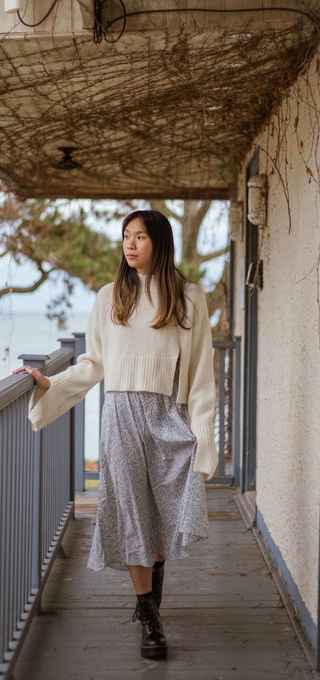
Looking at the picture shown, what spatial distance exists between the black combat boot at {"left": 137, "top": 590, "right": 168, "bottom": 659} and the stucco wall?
53cm

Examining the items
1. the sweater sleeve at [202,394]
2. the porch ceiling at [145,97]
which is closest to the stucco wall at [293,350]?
the porch ceiling at [145,97]

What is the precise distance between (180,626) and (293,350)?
115 cm

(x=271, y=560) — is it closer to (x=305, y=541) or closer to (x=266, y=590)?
(x=266, y=590)

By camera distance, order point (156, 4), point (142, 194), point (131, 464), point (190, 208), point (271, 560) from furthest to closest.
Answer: point (190, 208) → point (142, 194) → point (271, 560) → point (131, 464) → point (156, 4)

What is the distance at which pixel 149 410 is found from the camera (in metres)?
2.88

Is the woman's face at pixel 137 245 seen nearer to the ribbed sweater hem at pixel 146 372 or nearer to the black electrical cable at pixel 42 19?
the ribbed sweater hem at pixel 146 372

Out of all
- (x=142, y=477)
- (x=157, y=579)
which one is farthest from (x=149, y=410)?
(x=157, y=579)

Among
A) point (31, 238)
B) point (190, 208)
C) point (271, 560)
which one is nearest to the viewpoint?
point (271, 560)

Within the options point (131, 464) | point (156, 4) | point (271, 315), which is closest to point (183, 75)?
point (156, 4)

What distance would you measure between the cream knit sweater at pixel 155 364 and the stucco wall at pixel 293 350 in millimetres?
369

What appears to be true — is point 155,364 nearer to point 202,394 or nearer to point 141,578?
point 202,394

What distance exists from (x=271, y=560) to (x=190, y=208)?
7059 millimetres

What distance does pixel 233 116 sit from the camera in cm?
412

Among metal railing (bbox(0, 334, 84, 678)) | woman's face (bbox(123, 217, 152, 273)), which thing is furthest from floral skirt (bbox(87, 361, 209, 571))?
woman's face (bbox(123, 217, 152, 273))
